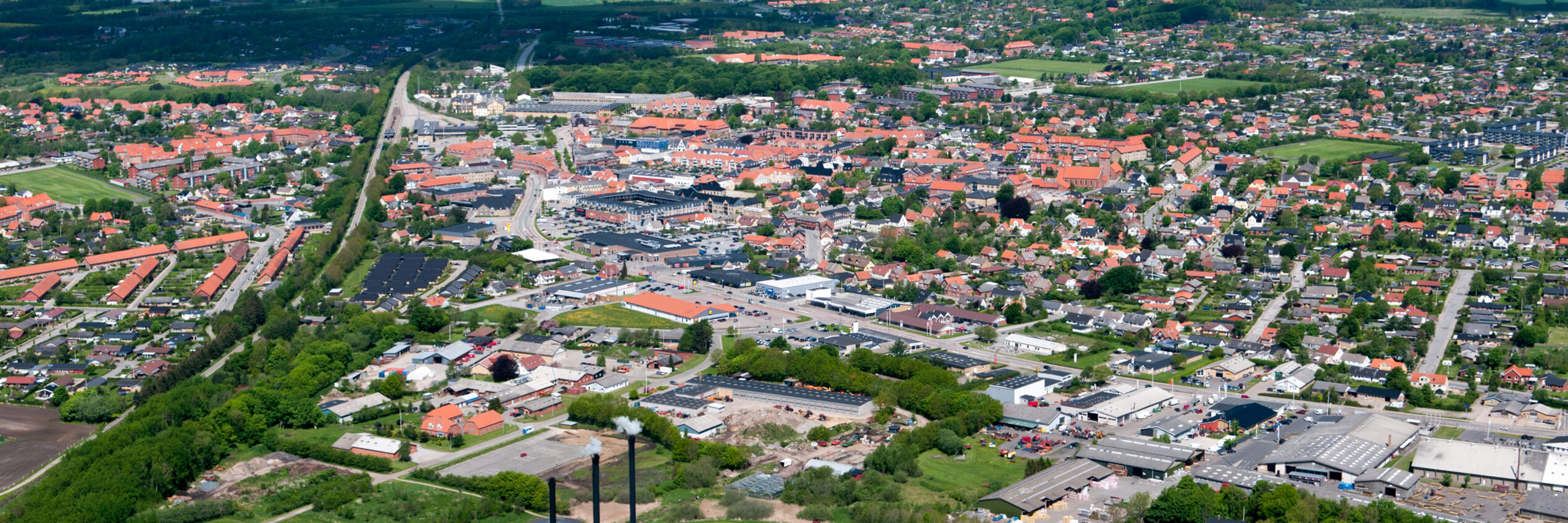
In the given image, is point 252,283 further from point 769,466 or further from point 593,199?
point 769,466

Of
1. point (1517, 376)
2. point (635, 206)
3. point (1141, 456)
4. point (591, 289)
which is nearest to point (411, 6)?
point (635, 206)

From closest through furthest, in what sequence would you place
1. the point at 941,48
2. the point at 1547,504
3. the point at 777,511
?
the point at 1547,504, the point at 777,511, the point at 941,48

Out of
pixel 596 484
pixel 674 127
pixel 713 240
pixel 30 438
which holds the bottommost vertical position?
pixel 674 127

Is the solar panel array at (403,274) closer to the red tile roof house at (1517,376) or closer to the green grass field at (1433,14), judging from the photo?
the red tile roof house at (1517,376)

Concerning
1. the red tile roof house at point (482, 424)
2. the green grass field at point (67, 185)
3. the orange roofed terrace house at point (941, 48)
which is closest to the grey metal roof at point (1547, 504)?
the red tile roof house at point (482, 424)

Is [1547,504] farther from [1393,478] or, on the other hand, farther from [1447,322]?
[1447,322]
